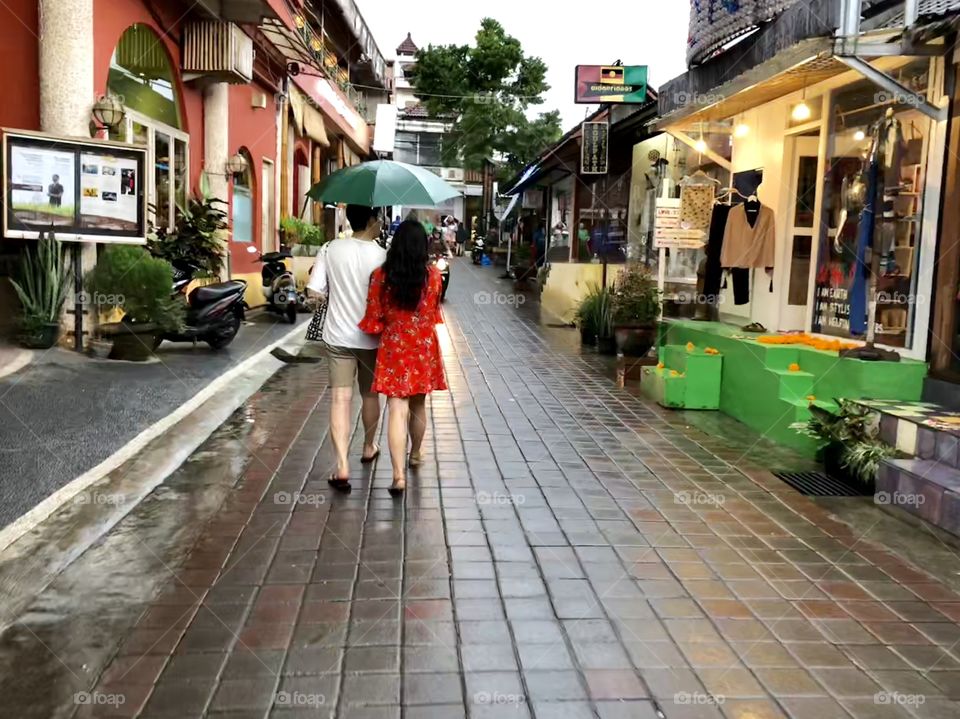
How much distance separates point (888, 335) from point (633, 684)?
16.0 ft

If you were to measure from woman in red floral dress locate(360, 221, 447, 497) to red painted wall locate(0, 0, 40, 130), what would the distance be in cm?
503

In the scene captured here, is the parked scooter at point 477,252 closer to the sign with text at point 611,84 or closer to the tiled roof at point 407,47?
the sign with text at point 611,84

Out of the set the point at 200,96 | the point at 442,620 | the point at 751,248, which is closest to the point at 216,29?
the point at 200,96

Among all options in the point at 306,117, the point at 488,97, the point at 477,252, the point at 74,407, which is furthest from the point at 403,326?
the point at 477,252

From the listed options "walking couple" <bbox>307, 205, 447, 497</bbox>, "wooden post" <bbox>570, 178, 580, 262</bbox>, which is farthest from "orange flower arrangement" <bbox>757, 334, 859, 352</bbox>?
"wooden post" <bbox>570, 178, 580, 262</bbox>

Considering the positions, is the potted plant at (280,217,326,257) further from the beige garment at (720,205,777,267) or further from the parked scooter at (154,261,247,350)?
the beige garment at (720,205,777,267)

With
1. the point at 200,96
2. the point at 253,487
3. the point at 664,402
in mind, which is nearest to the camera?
the point at 253,487

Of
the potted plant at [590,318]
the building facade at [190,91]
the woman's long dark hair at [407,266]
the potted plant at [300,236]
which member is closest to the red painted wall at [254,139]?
the building facade at [190,91]

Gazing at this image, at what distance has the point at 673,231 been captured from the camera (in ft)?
32.5

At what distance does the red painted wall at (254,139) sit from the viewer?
13.9 m

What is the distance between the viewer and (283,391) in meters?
8.59

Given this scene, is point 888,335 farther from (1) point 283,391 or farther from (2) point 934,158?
(1) point 283,391

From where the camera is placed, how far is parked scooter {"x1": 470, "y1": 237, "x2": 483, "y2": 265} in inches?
1441

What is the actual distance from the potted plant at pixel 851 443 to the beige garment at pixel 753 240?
10.3ft
